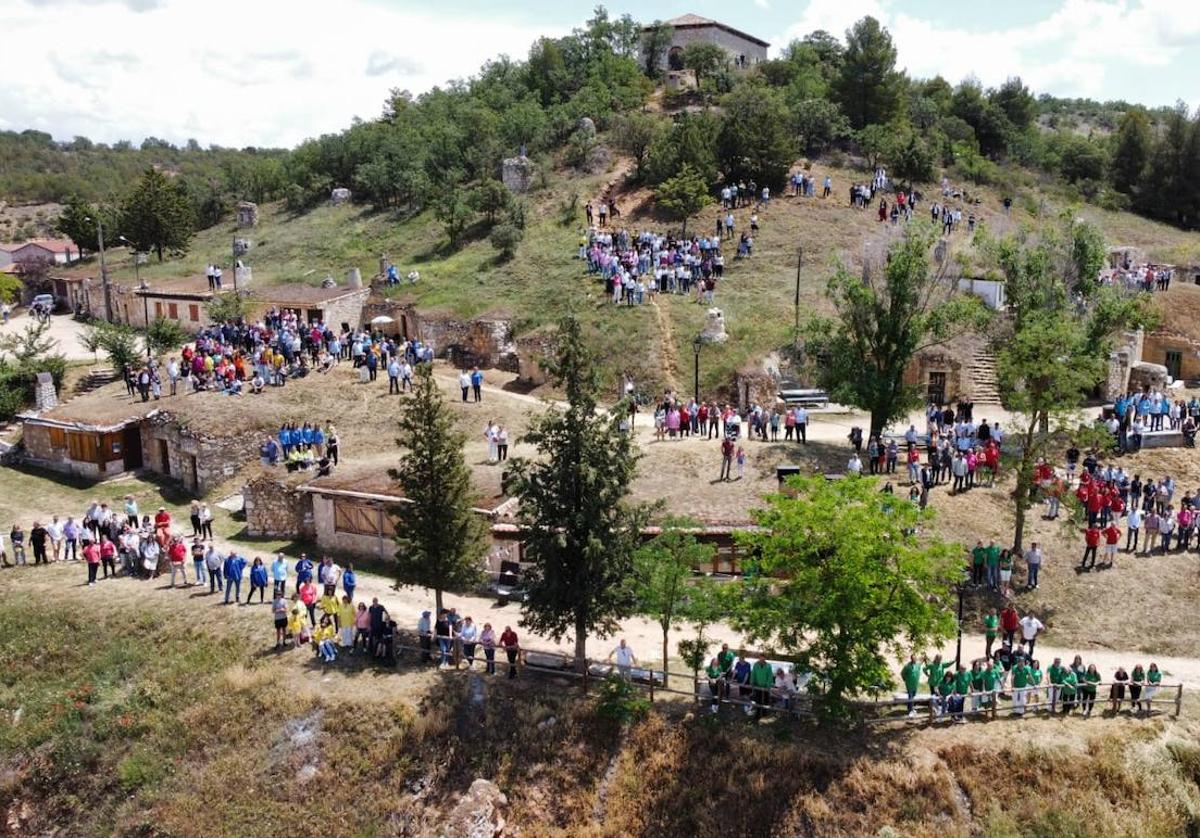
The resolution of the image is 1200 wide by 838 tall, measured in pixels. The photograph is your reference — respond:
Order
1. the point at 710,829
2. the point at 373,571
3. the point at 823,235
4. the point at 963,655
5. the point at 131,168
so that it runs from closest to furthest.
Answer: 1. the point at 710,829
2. the point at 963,655
3. the point at 373,571
4. the point at 823,235
5. the point at 131,168

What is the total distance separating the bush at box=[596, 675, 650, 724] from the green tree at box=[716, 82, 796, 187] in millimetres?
39190

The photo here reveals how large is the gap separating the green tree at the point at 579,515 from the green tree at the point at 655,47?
58.6 metres

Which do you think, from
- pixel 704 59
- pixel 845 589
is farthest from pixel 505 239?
pixel 845 589

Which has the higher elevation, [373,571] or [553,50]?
[553,50]

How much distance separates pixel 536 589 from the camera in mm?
20562

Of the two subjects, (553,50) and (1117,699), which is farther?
(553,50)

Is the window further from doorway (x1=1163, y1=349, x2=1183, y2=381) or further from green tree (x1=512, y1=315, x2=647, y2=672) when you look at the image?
doorway (x1=1163, y1=349, x2=1183, y2=381)

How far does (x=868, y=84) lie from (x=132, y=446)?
49.1m

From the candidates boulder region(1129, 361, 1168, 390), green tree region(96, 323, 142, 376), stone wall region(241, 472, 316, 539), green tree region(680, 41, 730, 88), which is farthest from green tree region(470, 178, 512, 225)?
boulder region(1129, 361, 1168, 390)

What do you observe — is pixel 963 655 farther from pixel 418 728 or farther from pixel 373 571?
pixel 373 571

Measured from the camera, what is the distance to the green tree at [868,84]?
63812 mm

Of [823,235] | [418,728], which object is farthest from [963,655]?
[823,235]

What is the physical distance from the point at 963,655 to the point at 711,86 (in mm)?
52343

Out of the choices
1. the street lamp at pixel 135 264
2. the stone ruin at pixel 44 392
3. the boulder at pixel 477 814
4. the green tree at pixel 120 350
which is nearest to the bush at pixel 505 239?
the green tree at pixel 120 350
